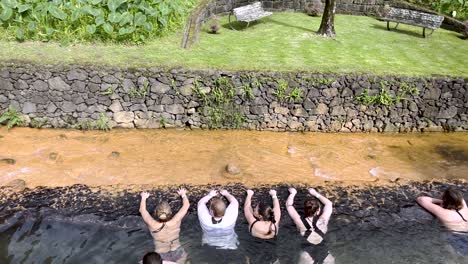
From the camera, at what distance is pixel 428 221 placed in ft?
27.7

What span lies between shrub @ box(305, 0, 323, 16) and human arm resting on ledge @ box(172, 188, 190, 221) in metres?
11.6

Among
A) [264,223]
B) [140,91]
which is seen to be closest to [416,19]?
[140,91]

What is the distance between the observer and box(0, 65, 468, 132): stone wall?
1118 cm

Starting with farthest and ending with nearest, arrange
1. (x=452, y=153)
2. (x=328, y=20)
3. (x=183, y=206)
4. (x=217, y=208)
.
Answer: (x=328, y=20), (x=452, y=153), (x=183, y=206), (x=217, y=208)

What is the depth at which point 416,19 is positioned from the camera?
52.0ft

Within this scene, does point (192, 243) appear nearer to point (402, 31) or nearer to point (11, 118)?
point (11, 118)

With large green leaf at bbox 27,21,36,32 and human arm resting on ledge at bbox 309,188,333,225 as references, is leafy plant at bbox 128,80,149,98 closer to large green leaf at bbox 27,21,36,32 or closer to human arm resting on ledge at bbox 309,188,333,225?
large green leaf at bbox 27,21,36,32

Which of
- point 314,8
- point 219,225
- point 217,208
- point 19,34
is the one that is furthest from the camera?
point 314,8

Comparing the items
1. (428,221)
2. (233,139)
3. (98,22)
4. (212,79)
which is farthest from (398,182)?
(98,22)

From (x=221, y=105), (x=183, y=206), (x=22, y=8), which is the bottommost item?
(x=183, y=206)

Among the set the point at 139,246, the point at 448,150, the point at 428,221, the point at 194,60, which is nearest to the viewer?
the point at 139,246

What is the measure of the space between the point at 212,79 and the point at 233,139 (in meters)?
1.66

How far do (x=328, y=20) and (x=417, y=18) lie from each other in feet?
11.6

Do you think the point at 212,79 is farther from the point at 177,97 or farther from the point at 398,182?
the point at 398,182
